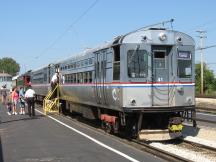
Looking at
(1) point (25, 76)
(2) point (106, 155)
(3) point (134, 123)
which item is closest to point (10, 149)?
(2) point (106, 155)

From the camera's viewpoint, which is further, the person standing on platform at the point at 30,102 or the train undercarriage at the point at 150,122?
the person standing on platform at the point at 30,102

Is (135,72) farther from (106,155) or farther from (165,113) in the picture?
(106,155)

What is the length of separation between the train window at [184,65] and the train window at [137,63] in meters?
1.20

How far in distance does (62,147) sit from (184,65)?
191 inches

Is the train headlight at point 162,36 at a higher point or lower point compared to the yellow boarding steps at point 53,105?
higher

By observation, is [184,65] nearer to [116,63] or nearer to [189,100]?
[189,100]

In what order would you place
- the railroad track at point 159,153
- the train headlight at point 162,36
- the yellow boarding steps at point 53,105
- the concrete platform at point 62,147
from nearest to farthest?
the railroad track at point 159,153 < the concrete platform at point 62,147 < the train headlight at point 162,36 < the yellow boarding steps at point 53,105

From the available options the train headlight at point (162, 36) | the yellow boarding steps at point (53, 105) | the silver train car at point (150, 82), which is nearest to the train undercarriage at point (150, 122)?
the silver train car at point (150, 82)

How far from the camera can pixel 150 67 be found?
15.0 metres

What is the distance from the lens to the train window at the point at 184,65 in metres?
15.5

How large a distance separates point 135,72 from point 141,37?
3.65 feet

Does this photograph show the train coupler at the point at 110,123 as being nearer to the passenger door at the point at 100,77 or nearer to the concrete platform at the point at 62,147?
the concrete platform at the point at 62,147

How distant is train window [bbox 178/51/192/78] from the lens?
1546cm

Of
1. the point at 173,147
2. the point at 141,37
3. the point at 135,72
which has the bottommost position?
the point at 173,147
